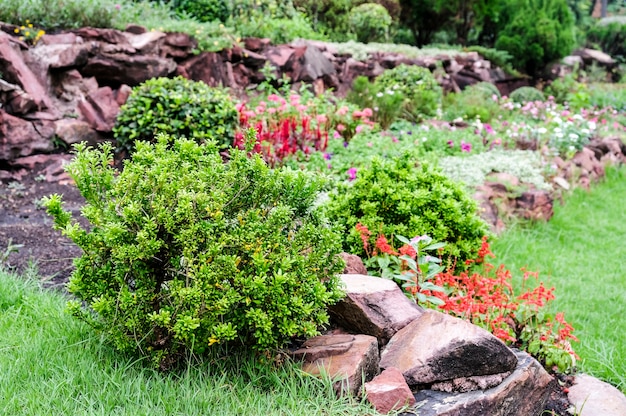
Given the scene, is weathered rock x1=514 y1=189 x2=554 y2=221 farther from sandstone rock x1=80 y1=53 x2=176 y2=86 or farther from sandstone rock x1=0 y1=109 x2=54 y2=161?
sandstone rock x1=0 y1=109 x2=54 y2=161

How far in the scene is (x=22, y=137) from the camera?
21.6ft

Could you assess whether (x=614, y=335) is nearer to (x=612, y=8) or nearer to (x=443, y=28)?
(x=443, y=28)

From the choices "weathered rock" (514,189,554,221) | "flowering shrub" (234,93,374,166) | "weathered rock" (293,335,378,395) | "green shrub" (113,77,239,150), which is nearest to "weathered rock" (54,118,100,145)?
"green shrub" (113,77,239,150)

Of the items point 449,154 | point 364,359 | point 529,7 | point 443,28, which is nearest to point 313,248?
point 364,359

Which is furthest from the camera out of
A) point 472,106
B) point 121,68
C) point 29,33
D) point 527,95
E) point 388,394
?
point 527,95

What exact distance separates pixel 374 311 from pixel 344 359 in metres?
0.41

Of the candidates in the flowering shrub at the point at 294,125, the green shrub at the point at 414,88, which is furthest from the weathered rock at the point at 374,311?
the green shrub at the point at 414,88

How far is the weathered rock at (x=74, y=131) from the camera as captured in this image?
6.86 metres

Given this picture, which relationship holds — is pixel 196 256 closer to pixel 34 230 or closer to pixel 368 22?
pixel 34 230

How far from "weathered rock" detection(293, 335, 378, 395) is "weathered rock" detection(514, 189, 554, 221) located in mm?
3921

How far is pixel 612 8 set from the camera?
117 feet

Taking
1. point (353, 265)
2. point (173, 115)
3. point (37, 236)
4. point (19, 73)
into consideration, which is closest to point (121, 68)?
point (19, 73)

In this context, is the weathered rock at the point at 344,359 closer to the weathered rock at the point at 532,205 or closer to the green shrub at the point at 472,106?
the weathered rock at the point at 532,205

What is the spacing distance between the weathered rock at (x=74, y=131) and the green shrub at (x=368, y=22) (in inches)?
376
